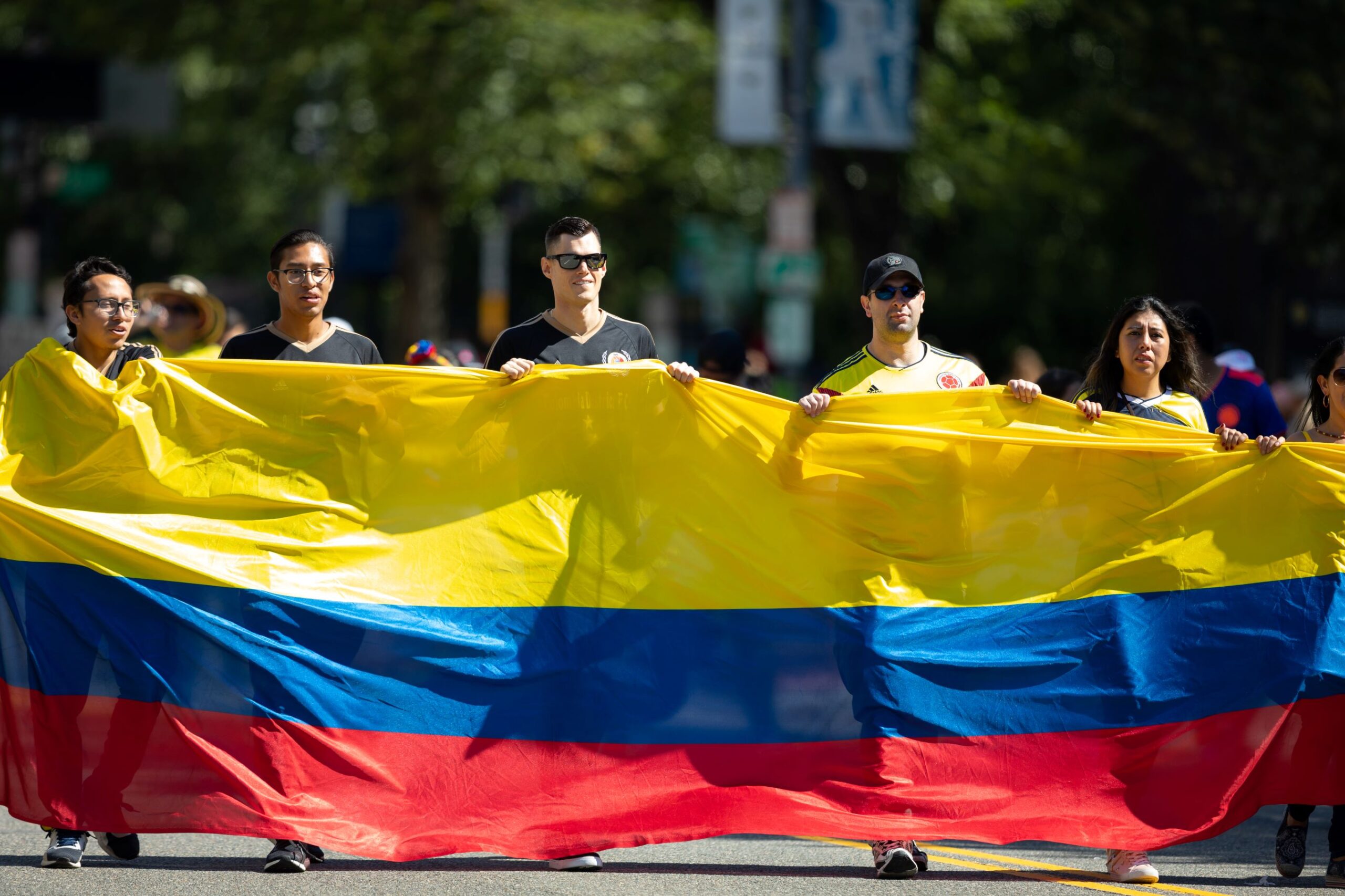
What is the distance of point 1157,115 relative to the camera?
1527 cm

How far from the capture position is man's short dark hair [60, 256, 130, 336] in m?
7.16

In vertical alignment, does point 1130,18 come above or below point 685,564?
above

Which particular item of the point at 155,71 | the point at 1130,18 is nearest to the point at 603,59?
the point at 155,71

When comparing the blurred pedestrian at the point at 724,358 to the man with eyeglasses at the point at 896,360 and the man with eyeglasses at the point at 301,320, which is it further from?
the man with eyeglasses at the point at 301,320

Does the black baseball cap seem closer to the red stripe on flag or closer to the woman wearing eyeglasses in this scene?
the red stripe on flag

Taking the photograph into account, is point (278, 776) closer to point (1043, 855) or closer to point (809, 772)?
point (809, 772)

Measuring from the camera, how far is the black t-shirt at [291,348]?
23.9 ft

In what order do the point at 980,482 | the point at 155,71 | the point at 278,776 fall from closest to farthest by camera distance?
the point at 278,776
the point at 980,482
the point at 155,71

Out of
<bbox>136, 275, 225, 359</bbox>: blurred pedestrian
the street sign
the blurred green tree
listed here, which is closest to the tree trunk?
the blurred green tree

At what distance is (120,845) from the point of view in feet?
22.9

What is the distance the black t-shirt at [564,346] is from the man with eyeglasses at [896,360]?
77 cm

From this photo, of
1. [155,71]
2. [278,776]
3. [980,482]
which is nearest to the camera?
[278,776]

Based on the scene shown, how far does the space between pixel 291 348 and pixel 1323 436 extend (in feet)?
13.1

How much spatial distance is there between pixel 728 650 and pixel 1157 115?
9653mm
